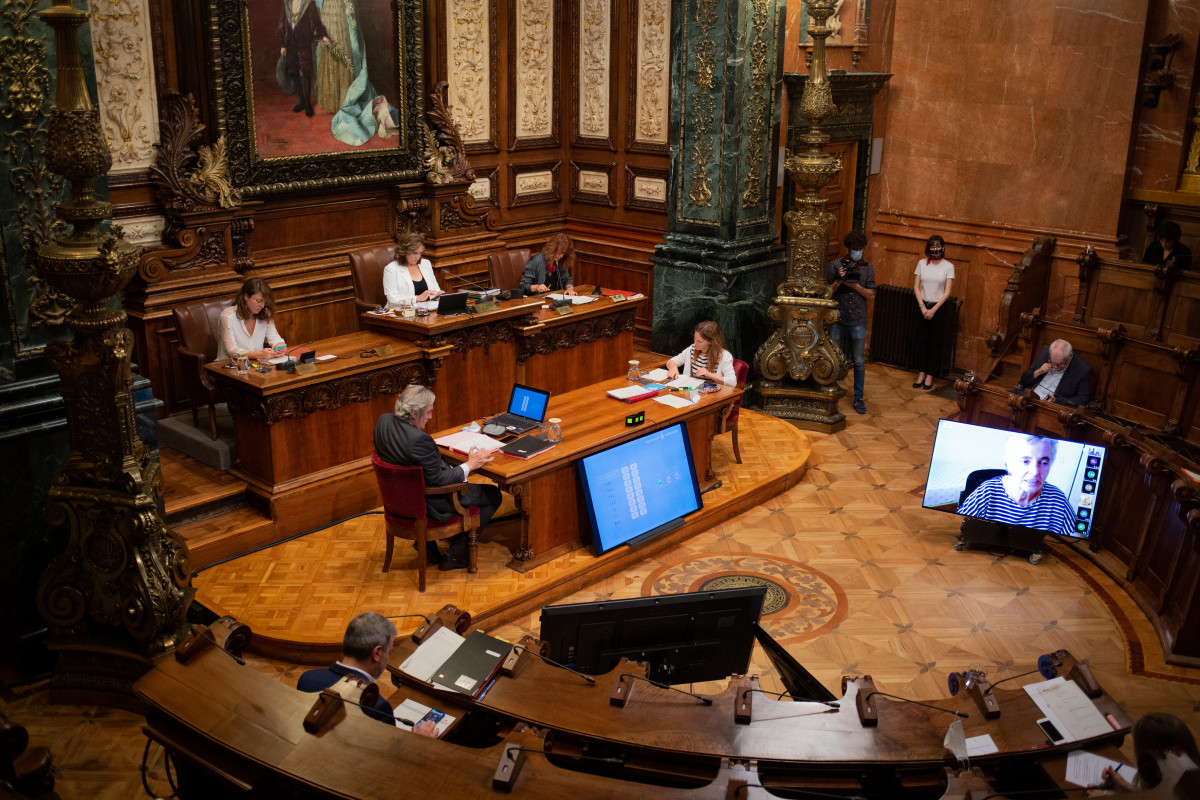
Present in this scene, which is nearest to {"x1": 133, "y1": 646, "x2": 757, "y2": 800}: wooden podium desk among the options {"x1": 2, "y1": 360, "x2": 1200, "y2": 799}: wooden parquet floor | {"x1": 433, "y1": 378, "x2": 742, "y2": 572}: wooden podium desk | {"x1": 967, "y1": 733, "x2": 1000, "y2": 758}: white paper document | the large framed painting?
{"x1": 967, "y1": 733, "x2": 1000, "y2": 758}: white paper document

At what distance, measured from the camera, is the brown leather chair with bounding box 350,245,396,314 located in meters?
9.20

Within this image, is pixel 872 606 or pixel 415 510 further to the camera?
pixel 872 606

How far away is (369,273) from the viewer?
930 cm

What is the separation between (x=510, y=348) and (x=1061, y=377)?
419cm

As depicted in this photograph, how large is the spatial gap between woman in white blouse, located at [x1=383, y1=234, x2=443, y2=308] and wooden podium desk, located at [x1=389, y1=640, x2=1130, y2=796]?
513 centimetres

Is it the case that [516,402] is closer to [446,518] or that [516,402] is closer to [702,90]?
[446,518]

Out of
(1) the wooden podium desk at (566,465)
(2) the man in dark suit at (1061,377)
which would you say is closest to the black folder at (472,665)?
(1) the wooden podium desk at (566,465)

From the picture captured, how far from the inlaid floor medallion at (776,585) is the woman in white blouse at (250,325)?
3165mm

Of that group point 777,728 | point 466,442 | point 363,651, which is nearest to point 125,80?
point 466,442

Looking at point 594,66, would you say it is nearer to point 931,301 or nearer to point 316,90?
point 316,90

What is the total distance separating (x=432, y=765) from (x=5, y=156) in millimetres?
3693

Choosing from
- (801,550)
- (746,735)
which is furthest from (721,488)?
(746,735)

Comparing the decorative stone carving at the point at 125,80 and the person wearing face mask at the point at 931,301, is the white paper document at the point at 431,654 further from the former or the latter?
the person wearing face mask at the point at 931,301

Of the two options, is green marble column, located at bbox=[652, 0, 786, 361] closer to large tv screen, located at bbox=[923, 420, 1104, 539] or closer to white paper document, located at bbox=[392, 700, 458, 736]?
Result: large tv screen, located at bbox=[923, 420, 1104, 539]
